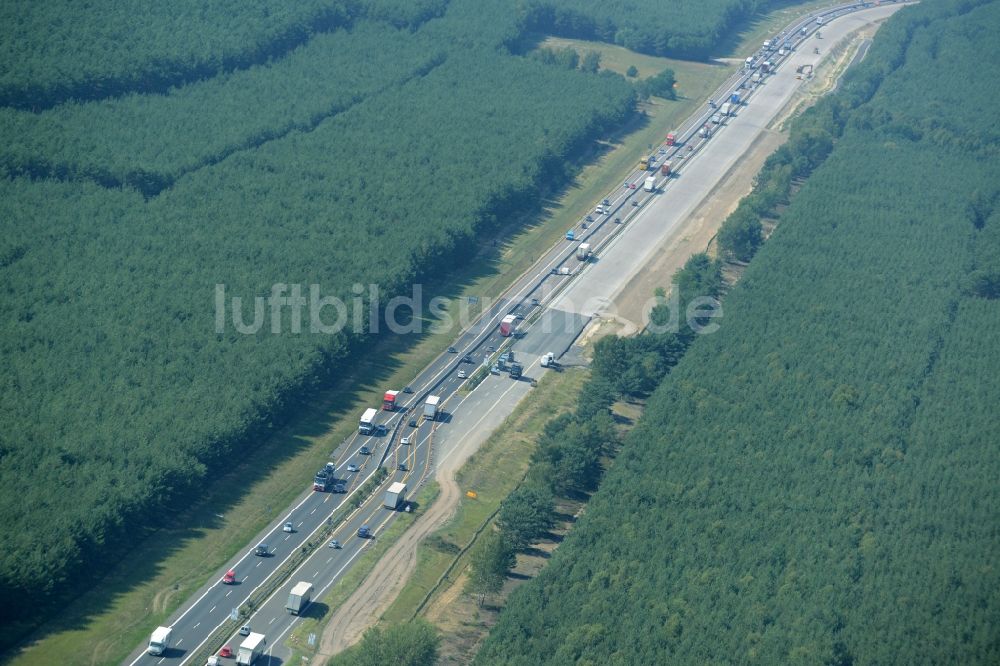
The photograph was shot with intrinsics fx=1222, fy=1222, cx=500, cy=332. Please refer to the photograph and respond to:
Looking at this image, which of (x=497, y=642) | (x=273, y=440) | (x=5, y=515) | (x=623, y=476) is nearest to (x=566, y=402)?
(x=623, y=476)

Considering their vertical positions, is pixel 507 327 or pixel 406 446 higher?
pixel 507 327

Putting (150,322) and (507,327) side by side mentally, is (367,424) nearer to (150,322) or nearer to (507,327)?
(150,322)

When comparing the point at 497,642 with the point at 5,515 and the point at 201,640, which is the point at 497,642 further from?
the point at 5,515

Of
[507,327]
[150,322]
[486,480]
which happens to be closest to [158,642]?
[486,480]

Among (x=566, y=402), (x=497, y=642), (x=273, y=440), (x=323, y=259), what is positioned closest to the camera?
(x=497, y=642)

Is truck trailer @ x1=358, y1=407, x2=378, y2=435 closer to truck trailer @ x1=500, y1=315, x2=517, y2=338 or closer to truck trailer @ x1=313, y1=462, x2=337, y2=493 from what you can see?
truck trailer @ x1=313, y1=462, x2=337, y2=493

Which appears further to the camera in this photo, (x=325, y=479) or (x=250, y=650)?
(x=325, y=479)

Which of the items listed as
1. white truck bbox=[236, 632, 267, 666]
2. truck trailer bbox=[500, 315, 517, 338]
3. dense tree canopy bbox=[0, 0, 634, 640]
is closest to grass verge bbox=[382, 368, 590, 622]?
truck trailer bbox=[500, 315, 517, 338]
